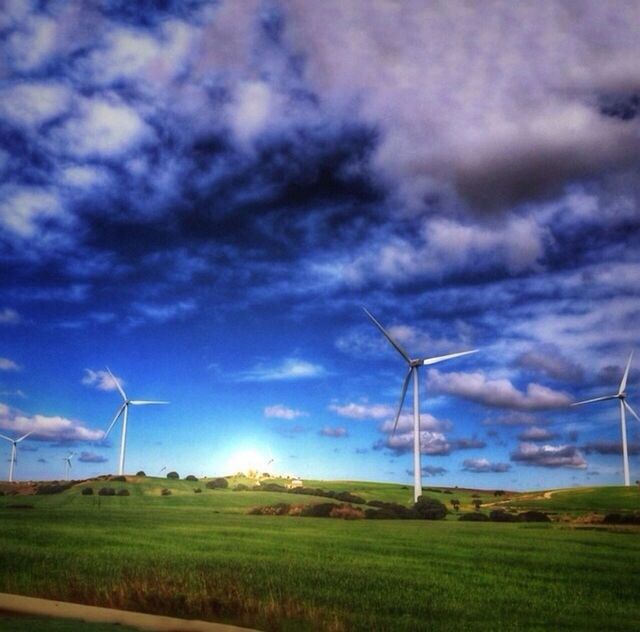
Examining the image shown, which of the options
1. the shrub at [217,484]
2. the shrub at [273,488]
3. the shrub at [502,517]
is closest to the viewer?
the shrub at [502,517]

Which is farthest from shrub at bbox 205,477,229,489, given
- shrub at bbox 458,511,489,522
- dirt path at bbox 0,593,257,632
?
dirt path at bbox 0,593,257,632

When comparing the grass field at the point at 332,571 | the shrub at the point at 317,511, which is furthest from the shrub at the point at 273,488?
the grass field at the point at 332,571

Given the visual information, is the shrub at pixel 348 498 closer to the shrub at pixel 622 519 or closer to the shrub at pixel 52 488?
the shrub at pixel 622 519

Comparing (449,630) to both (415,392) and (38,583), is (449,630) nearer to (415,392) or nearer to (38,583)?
(38,583)

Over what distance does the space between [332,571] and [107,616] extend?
13.7m

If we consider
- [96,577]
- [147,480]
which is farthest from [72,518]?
[147,480]

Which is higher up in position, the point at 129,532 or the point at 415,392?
the point at 415,392

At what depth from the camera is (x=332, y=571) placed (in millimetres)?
28250

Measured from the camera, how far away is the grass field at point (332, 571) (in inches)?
782

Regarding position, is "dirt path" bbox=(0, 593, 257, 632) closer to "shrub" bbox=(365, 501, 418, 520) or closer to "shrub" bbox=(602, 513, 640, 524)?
"shrub" bbox=(365, 501, 418, 520)

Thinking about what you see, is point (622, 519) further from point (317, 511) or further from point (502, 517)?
point (317, 511)

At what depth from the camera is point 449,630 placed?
59.8 ft

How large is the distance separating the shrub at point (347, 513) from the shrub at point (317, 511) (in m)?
0.46

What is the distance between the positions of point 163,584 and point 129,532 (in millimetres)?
24496
